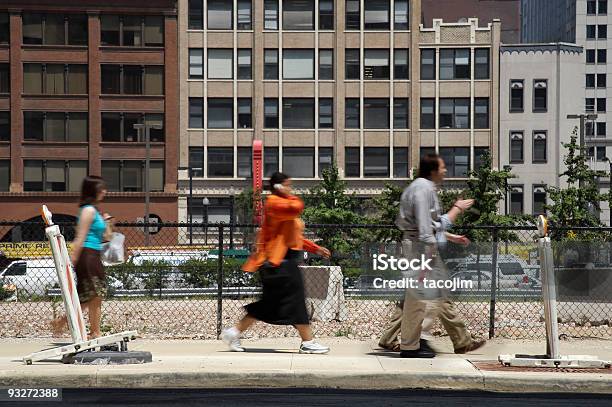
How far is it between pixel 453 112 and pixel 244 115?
41.9ft

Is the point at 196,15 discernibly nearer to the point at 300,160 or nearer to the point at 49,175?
the point at 300,160

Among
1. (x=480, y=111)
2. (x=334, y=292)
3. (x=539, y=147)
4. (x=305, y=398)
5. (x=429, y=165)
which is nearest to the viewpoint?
(x=305, y=398)

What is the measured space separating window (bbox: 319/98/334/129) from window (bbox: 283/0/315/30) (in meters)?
4.53

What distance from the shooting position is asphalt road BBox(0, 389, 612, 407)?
844cm

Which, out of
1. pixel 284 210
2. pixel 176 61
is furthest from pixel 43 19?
pixel 284 210

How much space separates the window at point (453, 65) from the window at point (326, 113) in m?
6.99

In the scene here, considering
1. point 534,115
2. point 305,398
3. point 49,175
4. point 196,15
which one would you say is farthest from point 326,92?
point 305,398

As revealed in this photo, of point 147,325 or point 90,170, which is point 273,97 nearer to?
point 90,170

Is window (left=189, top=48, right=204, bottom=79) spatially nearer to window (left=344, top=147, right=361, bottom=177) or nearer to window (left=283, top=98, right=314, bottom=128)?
window (left=283, top=98, right=314, bottom=128)

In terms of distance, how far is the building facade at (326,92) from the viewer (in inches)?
2450

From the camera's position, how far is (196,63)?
62219 mm

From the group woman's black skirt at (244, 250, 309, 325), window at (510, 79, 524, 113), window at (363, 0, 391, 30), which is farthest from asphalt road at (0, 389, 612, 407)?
window at (510, 79, 524, 113)

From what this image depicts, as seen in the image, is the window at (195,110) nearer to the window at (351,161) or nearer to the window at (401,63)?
the window at (351,161)

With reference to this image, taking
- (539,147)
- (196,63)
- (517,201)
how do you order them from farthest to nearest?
(517,201)
(539,147)
(196,63)
